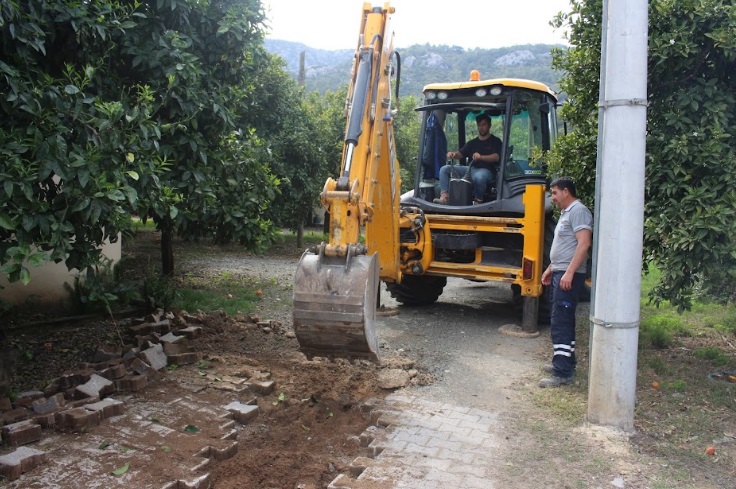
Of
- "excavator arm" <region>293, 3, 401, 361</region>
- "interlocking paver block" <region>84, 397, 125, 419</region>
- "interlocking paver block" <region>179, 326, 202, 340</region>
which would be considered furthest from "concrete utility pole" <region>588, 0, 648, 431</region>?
"interlocking paver block" <region>179, 326, 202, 340</region>

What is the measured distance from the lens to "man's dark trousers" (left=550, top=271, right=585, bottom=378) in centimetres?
583

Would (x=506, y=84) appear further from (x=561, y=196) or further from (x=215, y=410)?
(x=215, y=410)

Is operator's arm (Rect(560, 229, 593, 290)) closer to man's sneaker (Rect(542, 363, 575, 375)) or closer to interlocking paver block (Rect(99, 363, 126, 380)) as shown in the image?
man's sneaker (Rect(542, 363, 575, 375))

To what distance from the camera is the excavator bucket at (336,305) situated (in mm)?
4492

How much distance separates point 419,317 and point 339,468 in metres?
4.64

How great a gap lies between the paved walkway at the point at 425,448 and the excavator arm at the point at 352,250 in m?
0.62

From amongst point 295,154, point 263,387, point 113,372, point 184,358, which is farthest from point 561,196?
point 295,154

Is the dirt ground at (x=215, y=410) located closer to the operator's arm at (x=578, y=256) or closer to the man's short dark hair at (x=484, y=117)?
the operator's arm at (x=578, y=256)

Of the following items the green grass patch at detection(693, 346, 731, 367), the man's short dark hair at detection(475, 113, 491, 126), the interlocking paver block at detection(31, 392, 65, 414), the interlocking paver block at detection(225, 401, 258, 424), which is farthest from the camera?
the man's short dark hair at detection(475, 113, 491, 126)

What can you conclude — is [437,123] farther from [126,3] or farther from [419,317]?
[126,3]

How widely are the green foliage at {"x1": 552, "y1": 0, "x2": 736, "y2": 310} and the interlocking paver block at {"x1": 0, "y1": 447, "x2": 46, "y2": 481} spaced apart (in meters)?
4.81

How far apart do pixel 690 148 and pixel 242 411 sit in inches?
162

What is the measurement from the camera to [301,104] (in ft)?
51.6

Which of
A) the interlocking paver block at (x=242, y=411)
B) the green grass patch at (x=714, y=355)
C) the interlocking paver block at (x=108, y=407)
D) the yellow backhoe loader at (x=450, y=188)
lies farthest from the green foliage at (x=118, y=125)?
the green grass patch at (x=714, y=355)
